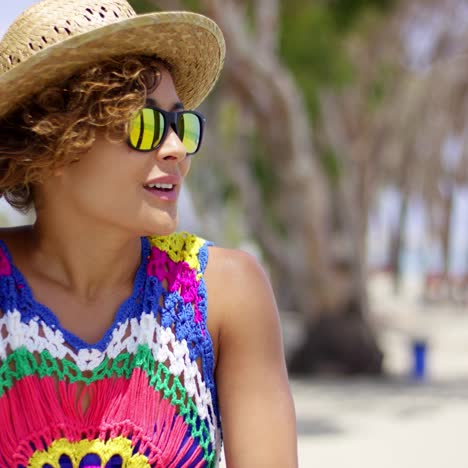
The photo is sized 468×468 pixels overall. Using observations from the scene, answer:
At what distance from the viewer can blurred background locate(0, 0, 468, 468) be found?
26.1 feet

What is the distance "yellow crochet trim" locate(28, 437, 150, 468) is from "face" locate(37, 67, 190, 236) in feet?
1.26

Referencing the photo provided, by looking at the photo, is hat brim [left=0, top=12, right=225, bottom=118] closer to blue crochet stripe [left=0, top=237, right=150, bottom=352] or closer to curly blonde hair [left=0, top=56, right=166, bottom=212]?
curly blonde hair [left=0, top=56, right=166, bottom=212]

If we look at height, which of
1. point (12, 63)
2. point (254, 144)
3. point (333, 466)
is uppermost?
point (254, 144)

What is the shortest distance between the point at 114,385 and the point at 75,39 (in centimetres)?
62

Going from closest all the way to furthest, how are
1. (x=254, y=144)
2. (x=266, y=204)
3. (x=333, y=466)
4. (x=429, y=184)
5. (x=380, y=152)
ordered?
(x=333, y=466)
(x=266, y=204)
(x=254, y=144)
(x=380, y=152)
(x=429, y=184)

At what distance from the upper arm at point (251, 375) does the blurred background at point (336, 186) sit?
0.82 meters

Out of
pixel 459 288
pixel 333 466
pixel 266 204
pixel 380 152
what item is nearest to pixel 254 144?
pixel 266 204

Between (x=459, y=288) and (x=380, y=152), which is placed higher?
(x=380, y=152)

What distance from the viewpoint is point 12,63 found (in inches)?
62.7

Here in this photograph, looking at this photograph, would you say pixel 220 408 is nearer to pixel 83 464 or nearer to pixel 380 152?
A: pixel 83 464

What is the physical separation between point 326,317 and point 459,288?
1879 centimetres

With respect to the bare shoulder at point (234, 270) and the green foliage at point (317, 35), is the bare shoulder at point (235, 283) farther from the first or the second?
the green foliage at point (317, 35)

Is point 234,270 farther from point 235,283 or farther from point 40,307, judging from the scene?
point 40,307

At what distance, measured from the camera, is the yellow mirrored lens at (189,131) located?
1637mm
